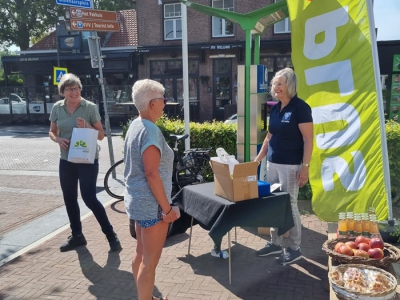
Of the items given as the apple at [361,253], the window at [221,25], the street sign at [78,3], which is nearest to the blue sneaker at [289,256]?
the apple at [361,253]

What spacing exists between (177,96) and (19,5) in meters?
18.3

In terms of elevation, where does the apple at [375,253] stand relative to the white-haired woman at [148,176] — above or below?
below

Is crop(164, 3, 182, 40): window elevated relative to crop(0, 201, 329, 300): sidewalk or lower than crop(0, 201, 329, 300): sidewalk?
elevated

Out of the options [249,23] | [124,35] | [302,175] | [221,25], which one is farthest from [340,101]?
[124,35]

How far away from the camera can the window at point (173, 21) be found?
71.3ft

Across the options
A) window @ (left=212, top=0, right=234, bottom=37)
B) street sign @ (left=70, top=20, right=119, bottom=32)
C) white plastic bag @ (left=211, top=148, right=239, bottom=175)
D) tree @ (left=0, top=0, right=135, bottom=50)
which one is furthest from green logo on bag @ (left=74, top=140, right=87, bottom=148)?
tree @ (left=0, top=0, right=135, bottom=50)

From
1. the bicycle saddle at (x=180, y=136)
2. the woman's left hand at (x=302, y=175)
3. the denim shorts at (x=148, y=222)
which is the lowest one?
the denim shorts at (x=148, y=222)

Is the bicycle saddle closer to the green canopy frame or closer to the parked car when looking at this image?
the green canopy frame

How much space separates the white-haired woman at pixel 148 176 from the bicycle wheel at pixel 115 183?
12.9 ft

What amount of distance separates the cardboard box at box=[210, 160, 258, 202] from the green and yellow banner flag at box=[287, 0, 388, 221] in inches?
56.8

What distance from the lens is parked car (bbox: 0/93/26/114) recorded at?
22031 millimetres

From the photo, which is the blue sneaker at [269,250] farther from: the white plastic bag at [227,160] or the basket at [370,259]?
the white plastic bag at [227,160]

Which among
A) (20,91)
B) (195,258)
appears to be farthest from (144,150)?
(20,91)

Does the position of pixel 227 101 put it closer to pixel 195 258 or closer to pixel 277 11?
pixel 277 11
